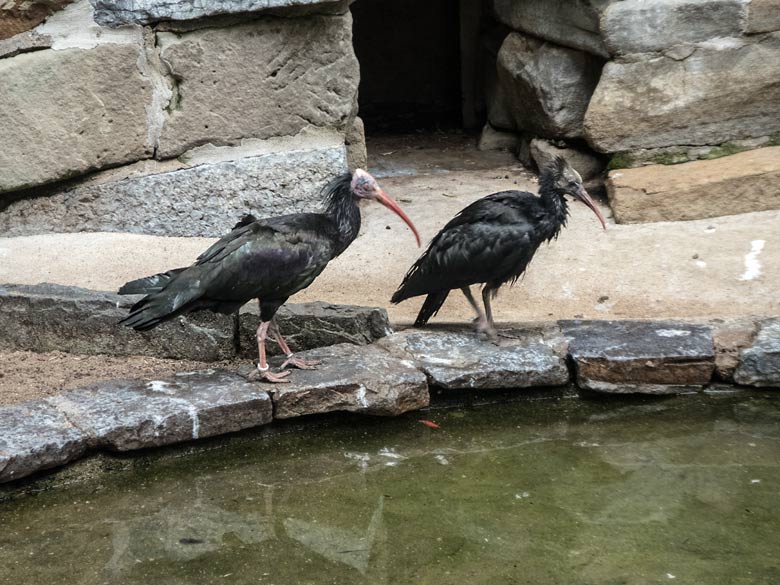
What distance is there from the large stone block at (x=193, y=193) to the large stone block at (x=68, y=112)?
151mm

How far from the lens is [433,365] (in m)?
4.63

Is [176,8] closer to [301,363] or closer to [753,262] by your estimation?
[301,363]

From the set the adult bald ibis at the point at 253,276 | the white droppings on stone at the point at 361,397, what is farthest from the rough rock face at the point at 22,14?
the white droppings on stone at the point at 361,397

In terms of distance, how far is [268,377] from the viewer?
4.41 meters

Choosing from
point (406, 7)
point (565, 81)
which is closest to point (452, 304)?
point (565, 81)

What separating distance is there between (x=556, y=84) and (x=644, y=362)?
119 inches

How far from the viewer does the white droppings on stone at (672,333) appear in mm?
4816

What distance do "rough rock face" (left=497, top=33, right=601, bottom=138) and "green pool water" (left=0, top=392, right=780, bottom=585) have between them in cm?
297

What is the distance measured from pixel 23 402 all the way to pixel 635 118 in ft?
13.4

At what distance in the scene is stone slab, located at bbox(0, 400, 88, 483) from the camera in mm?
3816

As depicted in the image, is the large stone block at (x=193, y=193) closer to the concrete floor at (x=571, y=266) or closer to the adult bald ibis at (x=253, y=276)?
the concrete floor at (x=571, y=266)

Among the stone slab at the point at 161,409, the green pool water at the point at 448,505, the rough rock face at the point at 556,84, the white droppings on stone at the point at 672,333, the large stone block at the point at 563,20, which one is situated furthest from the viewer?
the rough rock face at the point at 556,84

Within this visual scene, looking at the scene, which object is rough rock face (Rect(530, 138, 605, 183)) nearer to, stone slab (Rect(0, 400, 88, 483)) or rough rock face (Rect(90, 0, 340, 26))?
rough rock face (Rect(90, 0, 340, 26))

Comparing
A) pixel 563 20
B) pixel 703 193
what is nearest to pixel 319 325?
pixel 703 193
